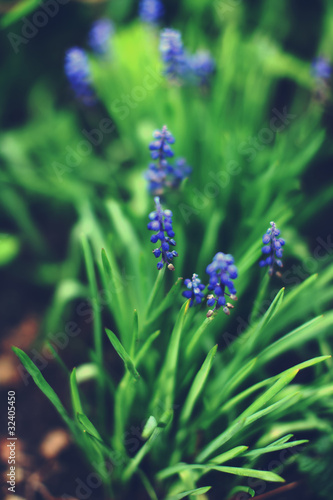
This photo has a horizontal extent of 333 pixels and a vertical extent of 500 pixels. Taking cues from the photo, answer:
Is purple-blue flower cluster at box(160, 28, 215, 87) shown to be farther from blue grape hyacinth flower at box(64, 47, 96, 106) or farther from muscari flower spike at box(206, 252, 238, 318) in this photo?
muscari flower spike at box(206, 252, 238, 318)

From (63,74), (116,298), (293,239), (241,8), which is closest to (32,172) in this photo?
(63,74)

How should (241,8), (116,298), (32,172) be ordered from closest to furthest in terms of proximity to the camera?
1. (116,298)
2. (32,172)
3. (241,8)

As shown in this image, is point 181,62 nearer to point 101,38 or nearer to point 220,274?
point 101,38

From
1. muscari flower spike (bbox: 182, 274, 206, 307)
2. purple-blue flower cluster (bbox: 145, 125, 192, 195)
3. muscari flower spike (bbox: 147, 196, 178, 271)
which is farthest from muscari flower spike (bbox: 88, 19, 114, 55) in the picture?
muscari flower spike (bbox: 182, 274, 206, 307)

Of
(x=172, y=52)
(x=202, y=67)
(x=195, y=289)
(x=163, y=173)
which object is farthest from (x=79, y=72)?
(x=195, y=289)

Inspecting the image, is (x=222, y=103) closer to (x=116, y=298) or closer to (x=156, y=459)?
(x=116, y=298)

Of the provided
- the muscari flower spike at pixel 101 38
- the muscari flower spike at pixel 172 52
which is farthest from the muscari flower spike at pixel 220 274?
the muscari flower spike at pixel 101 38

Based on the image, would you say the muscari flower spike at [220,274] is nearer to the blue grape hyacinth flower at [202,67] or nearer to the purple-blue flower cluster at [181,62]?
the purple-blue flower cluster at [181,62]
